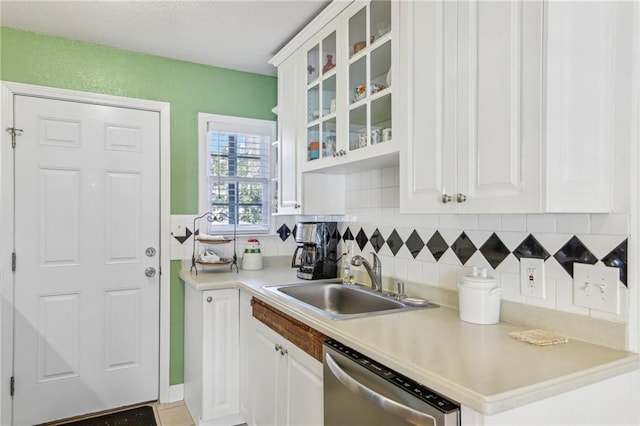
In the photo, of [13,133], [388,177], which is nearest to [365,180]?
[388,177]

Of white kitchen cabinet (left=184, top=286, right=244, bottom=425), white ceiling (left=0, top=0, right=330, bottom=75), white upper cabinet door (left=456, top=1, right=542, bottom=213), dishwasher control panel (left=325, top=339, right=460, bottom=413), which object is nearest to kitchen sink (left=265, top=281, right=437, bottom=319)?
white kitchen cabinet (left=184, top=286, right=244, bottom=425)

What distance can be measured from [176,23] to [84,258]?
1.54m

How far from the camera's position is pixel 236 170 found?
294cm

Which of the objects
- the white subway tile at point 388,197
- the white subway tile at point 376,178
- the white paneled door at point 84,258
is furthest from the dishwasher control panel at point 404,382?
the white paneled door at point 84,258

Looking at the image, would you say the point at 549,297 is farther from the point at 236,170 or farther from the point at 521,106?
the point at 236,170

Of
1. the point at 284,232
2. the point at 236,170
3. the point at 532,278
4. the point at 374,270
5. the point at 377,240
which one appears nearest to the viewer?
the point at 532,278

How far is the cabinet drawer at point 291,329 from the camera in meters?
1.53

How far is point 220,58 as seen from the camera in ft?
9.09

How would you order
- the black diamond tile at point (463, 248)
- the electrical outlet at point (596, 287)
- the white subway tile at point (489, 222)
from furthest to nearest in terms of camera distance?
the black diamond tile at point (463, 248) < the white subway tile at point (489, 222) < the electrical outlet at point (596, 287)

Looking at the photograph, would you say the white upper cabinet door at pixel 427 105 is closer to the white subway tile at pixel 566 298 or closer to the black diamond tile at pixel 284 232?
the white subway tile at pixel 566 298

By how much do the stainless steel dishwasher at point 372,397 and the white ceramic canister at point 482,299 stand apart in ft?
1.56

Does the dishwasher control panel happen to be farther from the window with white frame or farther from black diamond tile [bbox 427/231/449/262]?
the window with white frame

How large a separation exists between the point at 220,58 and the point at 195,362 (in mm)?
2013

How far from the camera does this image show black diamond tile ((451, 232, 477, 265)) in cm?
166
